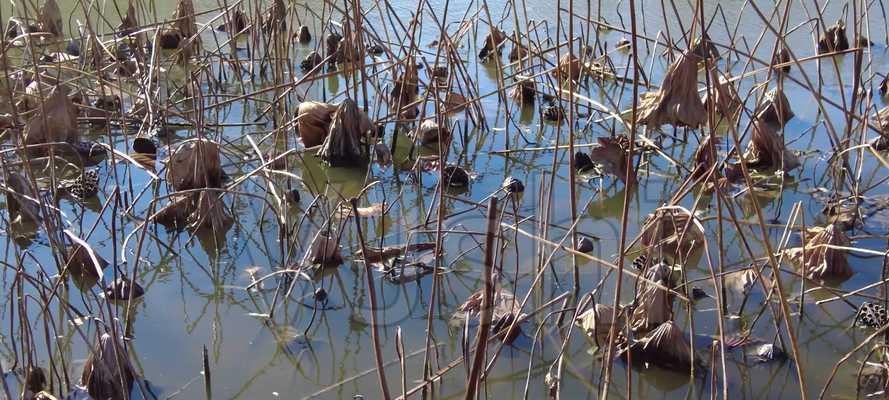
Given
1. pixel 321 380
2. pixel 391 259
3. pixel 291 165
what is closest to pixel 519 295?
pixel 391 259

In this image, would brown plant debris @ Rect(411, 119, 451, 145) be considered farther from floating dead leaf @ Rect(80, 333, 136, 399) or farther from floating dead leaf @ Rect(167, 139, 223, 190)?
floating dead leaf @ Rect(80, 333, 136, 399)

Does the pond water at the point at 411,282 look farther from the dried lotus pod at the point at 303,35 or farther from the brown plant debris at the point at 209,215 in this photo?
the dried lotus pod at the point at 303,35

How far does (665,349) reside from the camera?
76.2 inches

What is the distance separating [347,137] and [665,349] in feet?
5.34

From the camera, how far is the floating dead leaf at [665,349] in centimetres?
193

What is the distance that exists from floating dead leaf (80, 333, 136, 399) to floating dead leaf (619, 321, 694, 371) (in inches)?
39.2

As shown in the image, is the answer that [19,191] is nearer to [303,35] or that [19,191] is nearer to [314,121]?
[314,121]

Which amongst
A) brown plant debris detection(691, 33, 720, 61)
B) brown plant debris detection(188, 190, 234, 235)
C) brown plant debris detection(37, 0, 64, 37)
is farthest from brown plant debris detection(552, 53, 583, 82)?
brown plant debris detection(37, 0, 64, 37)

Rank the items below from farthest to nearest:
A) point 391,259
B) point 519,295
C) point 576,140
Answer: point 576,140 → point 391,259 → point 519,295

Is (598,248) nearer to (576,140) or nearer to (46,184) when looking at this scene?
(576,140)

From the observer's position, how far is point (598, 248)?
2600 millimetres

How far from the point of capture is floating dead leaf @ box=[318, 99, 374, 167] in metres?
3.21

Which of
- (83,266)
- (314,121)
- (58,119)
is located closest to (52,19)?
(58,119)

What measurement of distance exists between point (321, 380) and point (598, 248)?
37.7 inches
